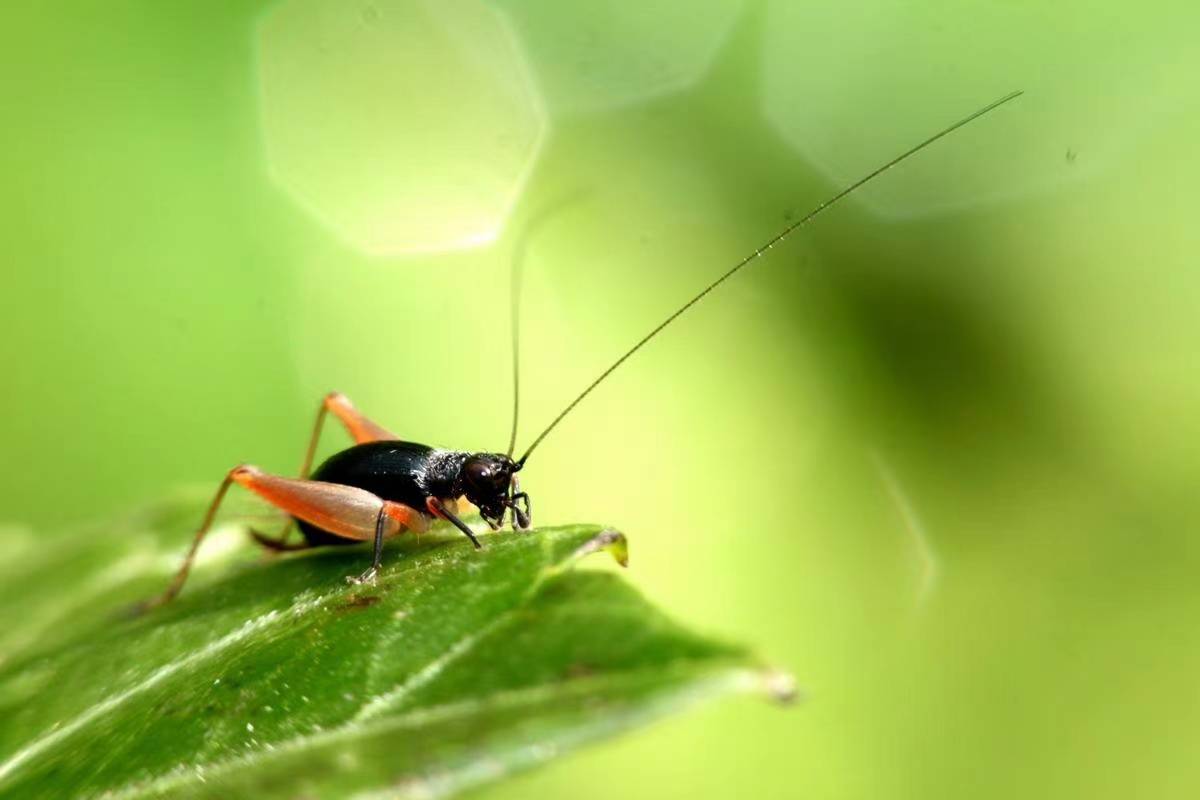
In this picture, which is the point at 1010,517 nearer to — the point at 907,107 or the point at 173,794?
the point at 907,107

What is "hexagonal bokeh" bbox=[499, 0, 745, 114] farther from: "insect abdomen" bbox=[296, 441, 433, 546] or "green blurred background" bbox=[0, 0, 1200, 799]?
"insect abdomen" bbox=[296, 441, 433, 546]

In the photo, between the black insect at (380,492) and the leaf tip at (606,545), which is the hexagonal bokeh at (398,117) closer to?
the black insect at (380,492)

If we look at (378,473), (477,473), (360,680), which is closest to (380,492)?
(378,473)

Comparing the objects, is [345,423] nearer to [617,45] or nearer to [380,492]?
[380,492]

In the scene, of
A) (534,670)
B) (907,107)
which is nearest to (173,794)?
(534,670)

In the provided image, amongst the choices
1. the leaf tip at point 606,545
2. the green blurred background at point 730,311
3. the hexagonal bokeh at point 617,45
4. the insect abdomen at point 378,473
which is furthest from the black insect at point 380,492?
the hexagonal bokeh at point 617,45

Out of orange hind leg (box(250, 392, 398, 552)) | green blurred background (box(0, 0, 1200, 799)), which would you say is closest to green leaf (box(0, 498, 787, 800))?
orange hind leg (box(250, 392, 398, 552))
